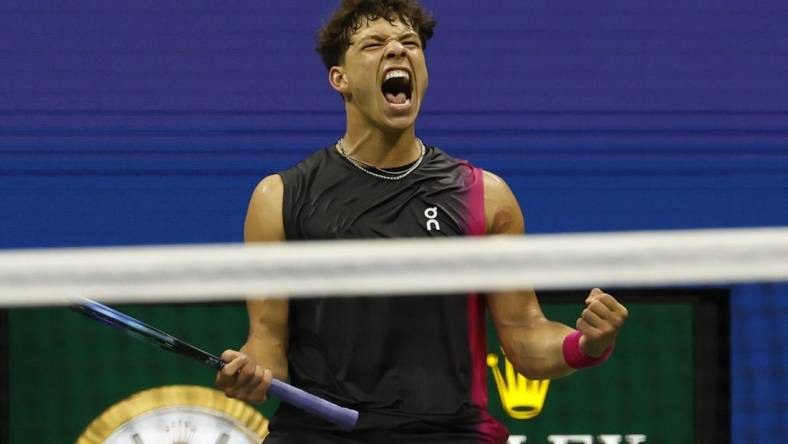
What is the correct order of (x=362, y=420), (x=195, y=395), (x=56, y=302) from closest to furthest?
(x=56, y=302) → (x=362, y=420) → (x=195, y=395)

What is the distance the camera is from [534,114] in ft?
15.3

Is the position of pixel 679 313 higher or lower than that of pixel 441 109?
lower

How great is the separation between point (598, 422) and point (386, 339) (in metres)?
1.71

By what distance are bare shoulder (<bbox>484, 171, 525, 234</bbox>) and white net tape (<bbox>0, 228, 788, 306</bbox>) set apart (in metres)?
0.34

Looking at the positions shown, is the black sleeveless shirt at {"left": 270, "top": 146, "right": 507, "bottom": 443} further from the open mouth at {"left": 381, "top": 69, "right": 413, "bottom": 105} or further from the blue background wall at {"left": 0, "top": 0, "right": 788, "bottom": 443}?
the blue background wall at {"left": 0, "top": 0, "right": 788, "bottom": 443}

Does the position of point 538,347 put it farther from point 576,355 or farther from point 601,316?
point 601,316

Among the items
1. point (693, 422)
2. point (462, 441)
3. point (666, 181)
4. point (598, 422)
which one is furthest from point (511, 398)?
point (462, 441)

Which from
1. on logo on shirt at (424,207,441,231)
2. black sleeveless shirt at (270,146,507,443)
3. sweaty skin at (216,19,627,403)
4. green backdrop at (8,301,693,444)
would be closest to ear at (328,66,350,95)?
sweaty skin at (216,19,627,403)

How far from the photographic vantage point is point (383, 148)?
120 inches

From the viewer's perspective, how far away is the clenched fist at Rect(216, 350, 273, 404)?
8.82ft

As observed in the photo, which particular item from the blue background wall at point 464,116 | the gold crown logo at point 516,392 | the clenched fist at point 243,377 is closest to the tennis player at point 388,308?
the clenched fist at point 243,377

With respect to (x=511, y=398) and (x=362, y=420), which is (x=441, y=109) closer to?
(x=511, y=398)

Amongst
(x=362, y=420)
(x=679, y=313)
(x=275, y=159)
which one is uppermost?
(x=275, y=159)

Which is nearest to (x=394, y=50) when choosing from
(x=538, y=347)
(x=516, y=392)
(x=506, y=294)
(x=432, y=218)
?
(x=432, y=218)
